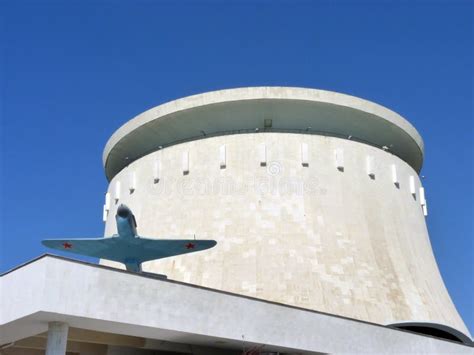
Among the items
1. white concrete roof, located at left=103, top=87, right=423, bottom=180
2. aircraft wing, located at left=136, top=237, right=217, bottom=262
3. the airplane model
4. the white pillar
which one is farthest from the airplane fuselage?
white concrete roof, located at left=103, top=87, right=423, bottom=180

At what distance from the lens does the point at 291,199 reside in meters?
21.8

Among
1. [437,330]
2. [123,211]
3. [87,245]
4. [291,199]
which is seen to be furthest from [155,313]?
[437,330]

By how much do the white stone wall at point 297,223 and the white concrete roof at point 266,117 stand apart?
448 mm

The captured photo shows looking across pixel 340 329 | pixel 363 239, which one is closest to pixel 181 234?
pixel 363 239

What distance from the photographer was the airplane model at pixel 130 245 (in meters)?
17.4

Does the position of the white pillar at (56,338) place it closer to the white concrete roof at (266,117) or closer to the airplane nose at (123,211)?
→ the airplane nose at (123,211)

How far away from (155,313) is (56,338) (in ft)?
6.51

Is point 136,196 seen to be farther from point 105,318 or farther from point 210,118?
point 105,318

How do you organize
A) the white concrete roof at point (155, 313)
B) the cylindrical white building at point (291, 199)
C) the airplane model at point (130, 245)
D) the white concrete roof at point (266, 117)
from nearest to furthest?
the white concrete roof at point (155, 313)
the airplane model at point (130, 245)
the cylindrical white building at point (291, 199)
the white concrete roof at point (266, 117)

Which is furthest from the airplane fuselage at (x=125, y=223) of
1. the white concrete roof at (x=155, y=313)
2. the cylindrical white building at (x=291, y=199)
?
the white concrete roof at (x=155, y=313)

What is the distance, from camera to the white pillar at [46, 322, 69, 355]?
1229 centimetres

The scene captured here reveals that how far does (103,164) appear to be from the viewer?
1072 inches

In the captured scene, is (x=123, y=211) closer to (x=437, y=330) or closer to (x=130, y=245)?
(x=130, y=245)

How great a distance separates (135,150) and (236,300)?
1194 centimetres
